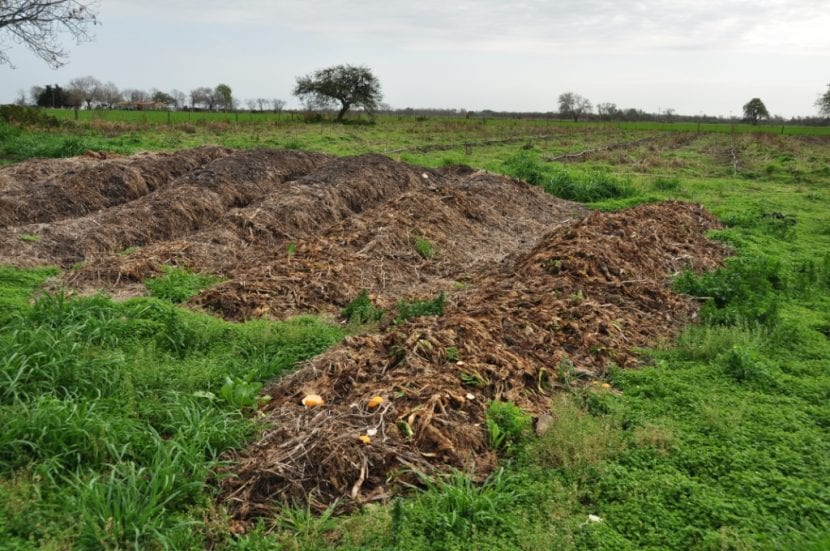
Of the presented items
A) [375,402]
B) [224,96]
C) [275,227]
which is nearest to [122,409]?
[375,402]

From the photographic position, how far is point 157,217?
9648mm

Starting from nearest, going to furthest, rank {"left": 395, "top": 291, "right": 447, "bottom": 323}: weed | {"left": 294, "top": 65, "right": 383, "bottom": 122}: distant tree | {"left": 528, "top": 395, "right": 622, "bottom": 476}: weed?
1. {"left": 528, "top": 395, "right": 622, "bottom": 476}: weed
2. {"left": 395, "top": 291, "right": 447, "bottom": 323}: weed
3. {"left": 294, "top": 65, "right": 383, "bottom": 122}: distant tree

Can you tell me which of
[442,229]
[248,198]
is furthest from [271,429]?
[248,198]

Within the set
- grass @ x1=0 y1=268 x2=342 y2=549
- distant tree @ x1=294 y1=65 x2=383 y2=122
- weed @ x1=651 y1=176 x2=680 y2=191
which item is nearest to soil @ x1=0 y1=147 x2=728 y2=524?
grass @ x1=0 y1=268 x2=342 y2=549

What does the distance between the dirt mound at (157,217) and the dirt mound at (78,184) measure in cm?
89

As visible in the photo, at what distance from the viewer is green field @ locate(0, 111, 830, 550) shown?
2977 mm

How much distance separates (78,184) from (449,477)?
34.3ft

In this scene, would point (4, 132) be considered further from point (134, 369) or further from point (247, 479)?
point (247, 479)

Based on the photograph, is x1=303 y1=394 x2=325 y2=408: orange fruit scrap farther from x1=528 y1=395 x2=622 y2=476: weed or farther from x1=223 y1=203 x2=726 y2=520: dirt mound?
x1=528 y1=395 x2=622 y2=476: weed

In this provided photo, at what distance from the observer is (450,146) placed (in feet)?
89.6

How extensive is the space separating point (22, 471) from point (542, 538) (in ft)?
9.41

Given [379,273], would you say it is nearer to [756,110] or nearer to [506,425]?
[506,425]

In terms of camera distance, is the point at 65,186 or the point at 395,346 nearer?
the point at 395,346

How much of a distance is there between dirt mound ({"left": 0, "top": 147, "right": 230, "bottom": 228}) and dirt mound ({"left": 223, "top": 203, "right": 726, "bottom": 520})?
7.72 metres
